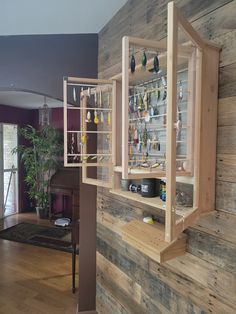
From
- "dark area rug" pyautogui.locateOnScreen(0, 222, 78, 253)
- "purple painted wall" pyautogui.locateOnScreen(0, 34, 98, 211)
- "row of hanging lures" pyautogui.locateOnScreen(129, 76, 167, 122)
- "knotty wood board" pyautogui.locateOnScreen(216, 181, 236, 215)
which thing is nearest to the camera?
"knotty wood board" pyautogui.locateOnScreen(216, 181, 236, 215)

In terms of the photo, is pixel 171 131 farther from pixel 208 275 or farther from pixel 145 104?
pixel 208 275

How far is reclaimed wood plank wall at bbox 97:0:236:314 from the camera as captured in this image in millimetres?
1081

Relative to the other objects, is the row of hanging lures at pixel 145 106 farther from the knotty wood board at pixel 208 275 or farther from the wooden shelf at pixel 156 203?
the knotty wood board at pixel 208 275

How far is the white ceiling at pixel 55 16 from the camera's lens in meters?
1.80

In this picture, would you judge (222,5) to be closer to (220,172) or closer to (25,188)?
(220,172)

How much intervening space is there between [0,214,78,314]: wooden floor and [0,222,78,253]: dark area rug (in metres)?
0.16

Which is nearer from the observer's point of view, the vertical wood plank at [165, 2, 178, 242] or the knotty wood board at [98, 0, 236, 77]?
the vertical wood plank at [165, 2, 178, 242]

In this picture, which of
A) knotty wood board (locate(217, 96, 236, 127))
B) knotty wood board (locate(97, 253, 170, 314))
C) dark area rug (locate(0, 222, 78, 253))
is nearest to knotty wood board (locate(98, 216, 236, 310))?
knotty wood board (locate(97, 253, 170, 314))

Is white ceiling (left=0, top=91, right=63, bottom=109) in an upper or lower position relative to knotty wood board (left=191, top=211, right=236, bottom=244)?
upper

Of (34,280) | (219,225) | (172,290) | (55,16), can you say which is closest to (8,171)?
(34,280)

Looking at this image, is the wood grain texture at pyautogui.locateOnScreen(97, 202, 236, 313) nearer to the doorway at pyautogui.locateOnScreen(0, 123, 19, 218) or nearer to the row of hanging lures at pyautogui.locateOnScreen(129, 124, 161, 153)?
the row of hanging lures at pyautogui.locateOnScreen(129, 124, 161, 153)

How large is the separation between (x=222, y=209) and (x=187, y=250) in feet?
1.01

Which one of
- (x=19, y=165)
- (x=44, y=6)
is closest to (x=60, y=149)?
(x=19, y=165)

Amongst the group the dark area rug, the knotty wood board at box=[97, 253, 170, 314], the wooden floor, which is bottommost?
the wooden floor
